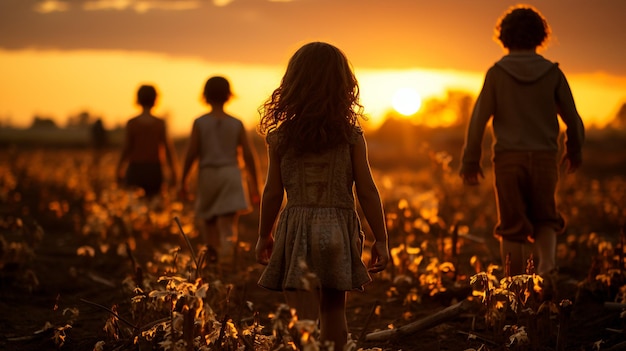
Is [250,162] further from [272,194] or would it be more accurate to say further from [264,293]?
[272,194]

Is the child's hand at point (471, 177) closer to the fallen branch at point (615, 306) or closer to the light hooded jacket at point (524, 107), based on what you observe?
the light hooded jacket at point (524, 107)

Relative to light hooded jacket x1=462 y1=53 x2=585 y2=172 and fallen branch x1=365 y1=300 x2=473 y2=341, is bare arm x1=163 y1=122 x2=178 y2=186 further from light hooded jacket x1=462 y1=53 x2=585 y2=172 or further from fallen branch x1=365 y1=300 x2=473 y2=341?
fallen branch x1=365 y1=300 x2=473 y2=341

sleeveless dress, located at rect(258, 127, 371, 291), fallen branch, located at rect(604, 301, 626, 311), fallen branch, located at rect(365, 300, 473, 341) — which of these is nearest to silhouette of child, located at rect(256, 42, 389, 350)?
sleeveless dress, located at rect(258, 127, 371, 291)

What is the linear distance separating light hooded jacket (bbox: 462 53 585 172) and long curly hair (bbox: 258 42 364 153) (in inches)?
88.3

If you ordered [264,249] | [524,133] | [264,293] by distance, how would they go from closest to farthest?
[264,249] → [524,133] → [264,293]

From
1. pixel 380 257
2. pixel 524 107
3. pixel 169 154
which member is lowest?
pixel 380 257

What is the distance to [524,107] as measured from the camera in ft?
19.9

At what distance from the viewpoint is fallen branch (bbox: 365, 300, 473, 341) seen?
5341mm

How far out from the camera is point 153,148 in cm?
979

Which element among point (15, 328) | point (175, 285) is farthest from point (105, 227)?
point (175, 285)

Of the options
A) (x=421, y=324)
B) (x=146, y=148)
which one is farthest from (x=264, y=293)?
(x=146, y=148)

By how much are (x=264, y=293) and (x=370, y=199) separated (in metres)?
3.28

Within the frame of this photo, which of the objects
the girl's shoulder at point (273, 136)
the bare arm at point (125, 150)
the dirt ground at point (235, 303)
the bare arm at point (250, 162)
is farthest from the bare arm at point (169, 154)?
the girl's shoulder at point (273, 136)

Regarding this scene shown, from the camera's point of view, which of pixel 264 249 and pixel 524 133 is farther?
pixel 524 133
